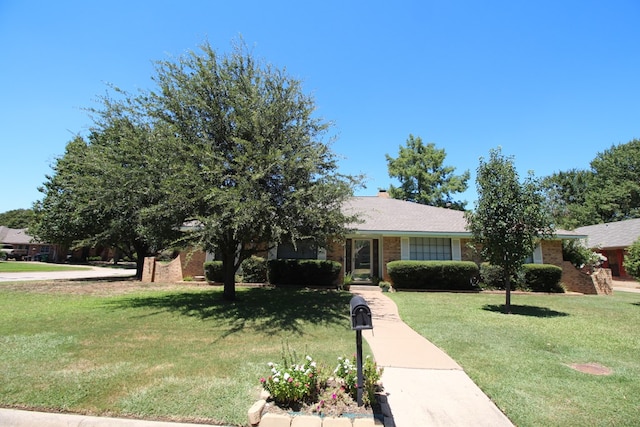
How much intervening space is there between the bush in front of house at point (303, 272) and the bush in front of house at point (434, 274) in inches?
114

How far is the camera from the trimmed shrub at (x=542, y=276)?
15414mm

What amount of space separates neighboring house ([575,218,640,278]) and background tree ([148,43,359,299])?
22.5 meters

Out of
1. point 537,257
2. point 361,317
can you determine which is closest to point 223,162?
point 361,317

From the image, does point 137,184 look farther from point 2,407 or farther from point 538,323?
point 538,323

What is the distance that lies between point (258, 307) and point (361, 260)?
913 cm

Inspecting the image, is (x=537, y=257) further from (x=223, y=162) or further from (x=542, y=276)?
(x=223, y=162)

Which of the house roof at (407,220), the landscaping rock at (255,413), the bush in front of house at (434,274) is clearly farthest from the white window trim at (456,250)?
the landscaping rock at (255,413)

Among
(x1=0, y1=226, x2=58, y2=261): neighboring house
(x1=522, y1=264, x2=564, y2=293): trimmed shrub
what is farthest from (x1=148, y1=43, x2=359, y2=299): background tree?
(x1=0, y1=226, x2=58, y2=261): neighboring house

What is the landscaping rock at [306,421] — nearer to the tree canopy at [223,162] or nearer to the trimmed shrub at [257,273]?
the tree canopy at [223,162]

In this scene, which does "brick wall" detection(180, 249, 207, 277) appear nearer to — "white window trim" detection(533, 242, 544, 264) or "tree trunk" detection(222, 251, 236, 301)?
"tree trunk" detection(222, 251, 236, 301)

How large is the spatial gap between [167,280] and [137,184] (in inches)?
377

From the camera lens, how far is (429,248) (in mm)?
16844

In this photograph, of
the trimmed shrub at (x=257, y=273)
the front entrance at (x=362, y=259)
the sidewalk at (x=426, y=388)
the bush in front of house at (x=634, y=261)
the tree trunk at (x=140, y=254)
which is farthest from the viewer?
the tree trunk at (x=140, y=254)

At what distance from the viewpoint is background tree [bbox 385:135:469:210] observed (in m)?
34.9
